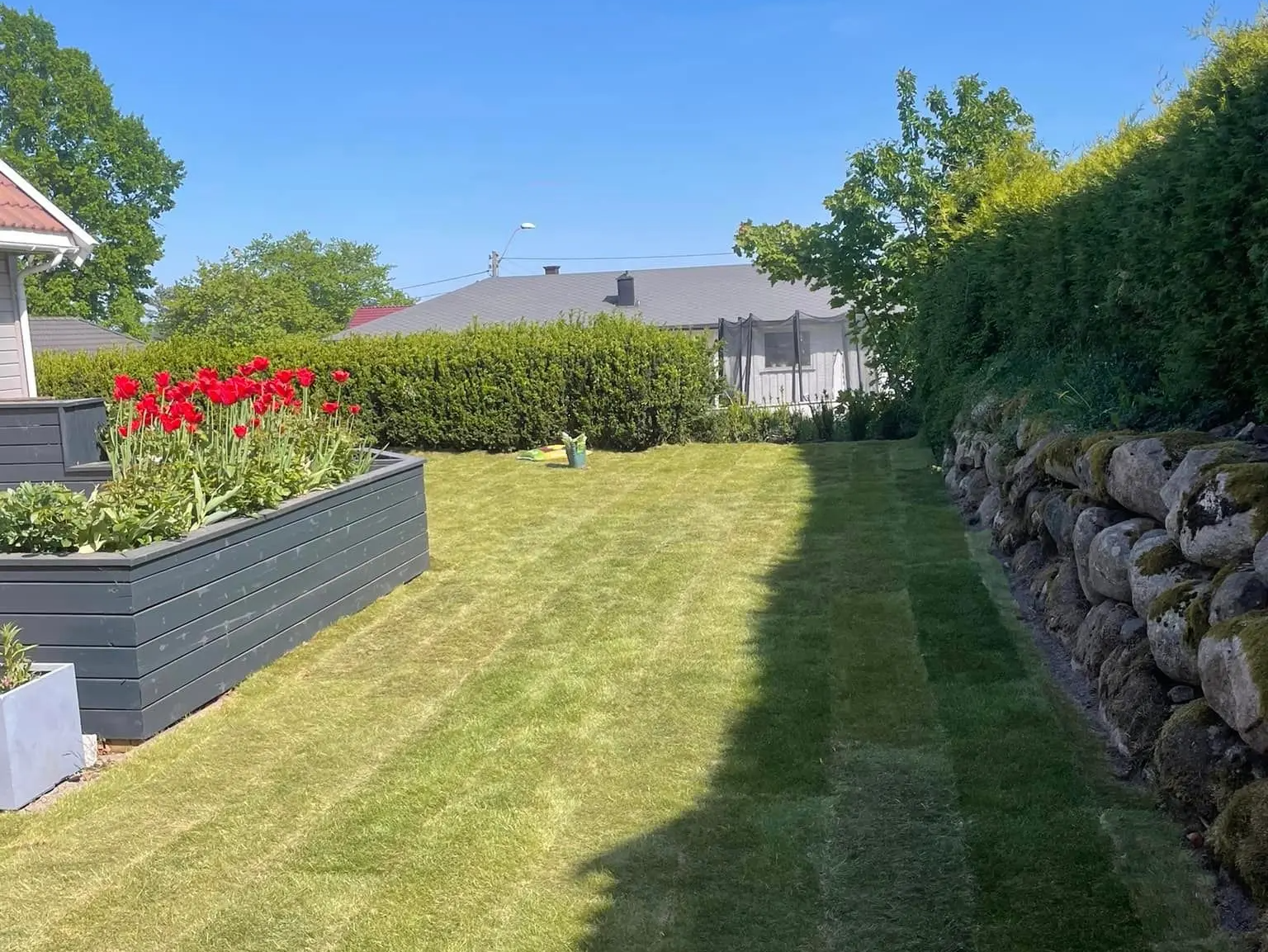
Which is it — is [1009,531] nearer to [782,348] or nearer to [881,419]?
[881,419]

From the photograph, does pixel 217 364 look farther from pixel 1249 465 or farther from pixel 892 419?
pixel 1249 465

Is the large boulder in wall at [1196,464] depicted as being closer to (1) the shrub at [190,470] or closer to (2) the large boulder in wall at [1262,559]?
(2) the large boulder in wall at [1262,559]

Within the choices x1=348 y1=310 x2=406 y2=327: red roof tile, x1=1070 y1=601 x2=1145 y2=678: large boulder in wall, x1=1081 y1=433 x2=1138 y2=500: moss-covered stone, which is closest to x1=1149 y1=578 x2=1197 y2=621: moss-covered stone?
x1=1070 y1=601 x2=1145 y2=678: large boulder in wall

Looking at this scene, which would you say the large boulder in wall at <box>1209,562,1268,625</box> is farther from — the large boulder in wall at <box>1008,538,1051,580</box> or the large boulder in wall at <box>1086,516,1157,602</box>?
the large boulder in wall at <box>1008,538,1051,580</box>

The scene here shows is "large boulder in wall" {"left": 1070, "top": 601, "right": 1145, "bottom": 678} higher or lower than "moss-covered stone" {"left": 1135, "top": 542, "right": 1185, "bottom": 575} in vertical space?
lower

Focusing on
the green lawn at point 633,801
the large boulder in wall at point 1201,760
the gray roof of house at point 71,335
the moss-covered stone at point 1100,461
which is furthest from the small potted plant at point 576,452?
the gray roof of house at point 71,335

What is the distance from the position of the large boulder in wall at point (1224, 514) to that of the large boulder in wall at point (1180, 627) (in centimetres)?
12

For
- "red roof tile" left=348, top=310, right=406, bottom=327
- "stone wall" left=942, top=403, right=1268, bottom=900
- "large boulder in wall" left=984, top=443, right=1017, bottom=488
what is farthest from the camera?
"red roof tile" left=348, top=310, right=406, bottom=327

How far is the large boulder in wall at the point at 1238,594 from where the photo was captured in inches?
128

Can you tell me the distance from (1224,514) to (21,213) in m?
10.1

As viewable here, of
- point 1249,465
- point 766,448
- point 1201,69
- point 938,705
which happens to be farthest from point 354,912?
point 766,448

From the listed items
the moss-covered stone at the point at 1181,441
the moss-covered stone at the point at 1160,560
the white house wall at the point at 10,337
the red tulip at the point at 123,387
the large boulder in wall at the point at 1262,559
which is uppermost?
the white house wall at the point at 10,337

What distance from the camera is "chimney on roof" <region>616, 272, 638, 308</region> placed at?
1115 inches

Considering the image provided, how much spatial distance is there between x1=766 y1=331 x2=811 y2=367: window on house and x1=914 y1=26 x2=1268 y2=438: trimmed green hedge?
57.7 feet
